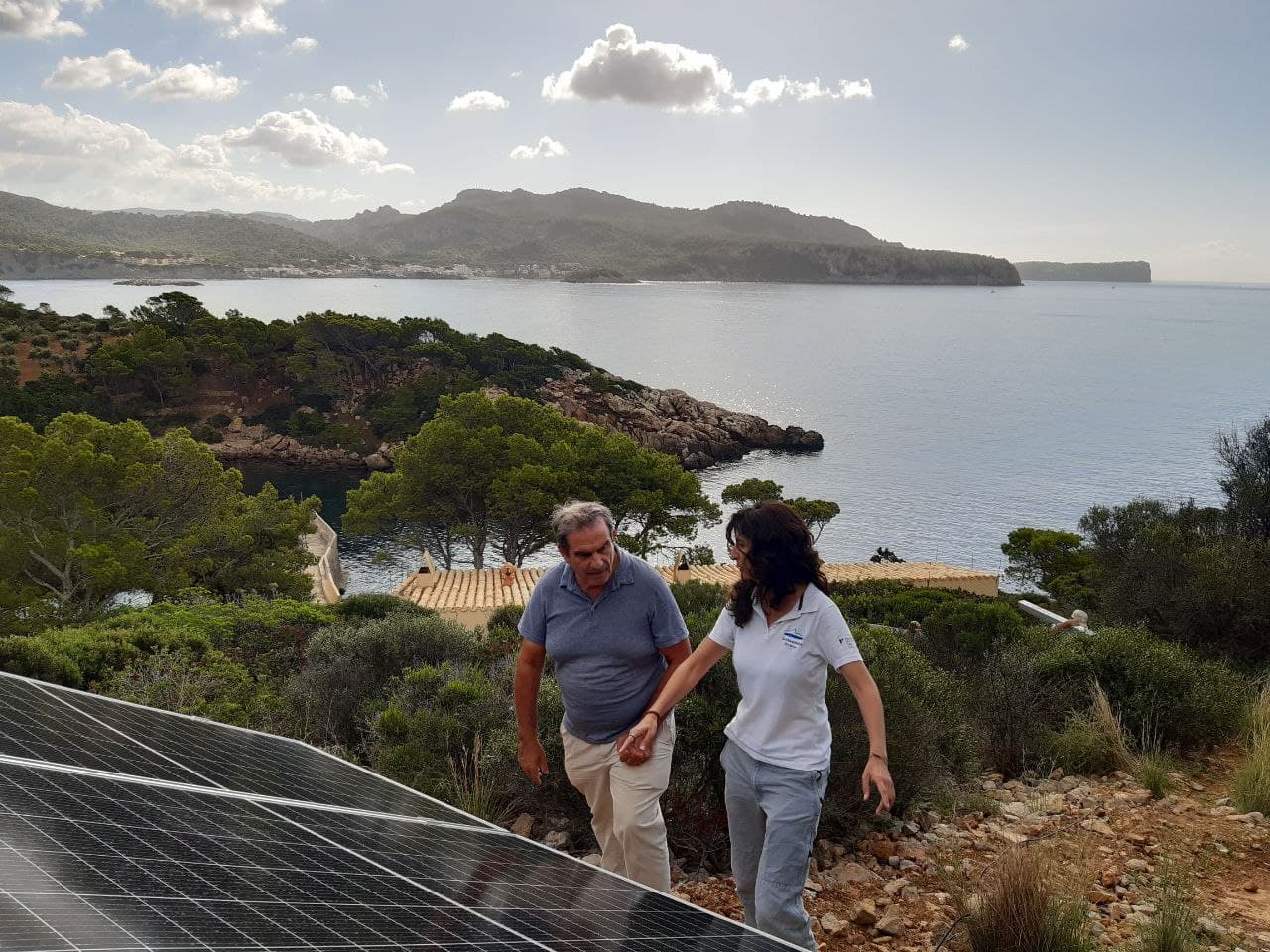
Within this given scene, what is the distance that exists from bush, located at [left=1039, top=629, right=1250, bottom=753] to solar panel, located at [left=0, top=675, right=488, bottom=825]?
235 inches

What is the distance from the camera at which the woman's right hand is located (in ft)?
13.2

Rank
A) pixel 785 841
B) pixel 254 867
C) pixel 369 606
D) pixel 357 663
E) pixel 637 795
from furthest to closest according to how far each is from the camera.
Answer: pixel 369 606
pixel 357 663
pixel 637 795
pixel 785 841
pixel 254 867

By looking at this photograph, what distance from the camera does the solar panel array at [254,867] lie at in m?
1.94

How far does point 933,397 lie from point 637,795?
98.9 meters

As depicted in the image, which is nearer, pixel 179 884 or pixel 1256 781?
pixel 179 884

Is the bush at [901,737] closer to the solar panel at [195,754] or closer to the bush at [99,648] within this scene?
the solar panel at [195,754]

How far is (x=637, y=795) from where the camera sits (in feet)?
13.7

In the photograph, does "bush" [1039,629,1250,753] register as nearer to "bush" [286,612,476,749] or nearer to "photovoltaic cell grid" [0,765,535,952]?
"bush" [286,612,476,749]

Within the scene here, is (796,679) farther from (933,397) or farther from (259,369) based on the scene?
(933,397)

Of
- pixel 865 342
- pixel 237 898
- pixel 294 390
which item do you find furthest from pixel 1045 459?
pixel 865 342

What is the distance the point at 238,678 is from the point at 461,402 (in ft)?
96.2

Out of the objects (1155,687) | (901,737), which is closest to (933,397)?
(1155,687)

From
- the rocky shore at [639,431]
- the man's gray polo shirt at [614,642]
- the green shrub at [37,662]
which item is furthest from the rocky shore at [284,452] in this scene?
the man's gray polo shirt at [614,642]

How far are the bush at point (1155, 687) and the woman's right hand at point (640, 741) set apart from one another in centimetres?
506
